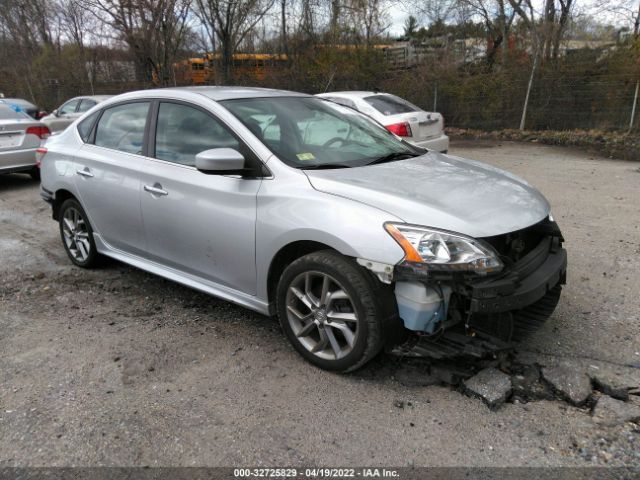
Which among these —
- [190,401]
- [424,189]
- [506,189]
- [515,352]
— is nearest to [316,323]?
[190,401]

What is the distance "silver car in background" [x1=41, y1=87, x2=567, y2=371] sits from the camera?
9.09ft

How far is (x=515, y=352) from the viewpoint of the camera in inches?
130

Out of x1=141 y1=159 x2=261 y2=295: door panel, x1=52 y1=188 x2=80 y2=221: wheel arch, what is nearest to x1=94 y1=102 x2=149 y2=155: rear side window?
x1=141 y1=159 x2=261 y2=295: door panel

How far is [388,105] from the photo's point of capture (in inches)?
391

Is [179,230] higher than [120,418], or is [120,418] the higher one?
[179,230]

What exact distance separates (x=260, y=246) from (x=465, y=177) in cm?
143

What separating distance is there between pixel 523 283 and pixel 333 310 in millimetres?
1070

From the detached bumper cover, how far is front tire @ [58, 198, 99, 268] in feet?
11.6

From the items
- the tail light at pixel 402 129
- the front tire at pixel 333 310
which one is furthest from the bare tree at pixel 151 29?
the front tire at pixel 333 310

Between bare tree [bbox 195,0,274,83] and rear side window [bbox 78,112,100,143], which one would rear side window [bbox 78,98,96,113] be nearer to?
bare tree [bbox 195,0,274,83]

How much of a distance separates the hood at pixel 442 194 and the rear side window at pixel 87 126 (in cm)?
259

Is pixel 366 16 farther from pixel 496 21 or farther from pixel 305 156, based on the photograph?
pixel 305 156

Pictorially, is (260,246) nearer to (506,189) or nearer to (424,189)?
(424,189)

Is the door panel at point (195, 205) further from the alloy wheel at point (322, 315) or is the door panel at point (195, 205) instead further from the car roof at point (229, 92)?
the alloy wheel at point (322, 315)
